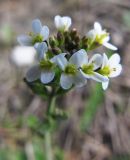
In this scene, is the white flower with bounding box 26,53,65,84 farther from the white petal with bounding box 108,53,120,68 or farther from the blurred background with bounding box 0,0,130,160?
the blurred background with bounding box 0,0,130,160

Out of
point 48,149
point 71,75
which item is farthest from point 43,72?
point 48,149

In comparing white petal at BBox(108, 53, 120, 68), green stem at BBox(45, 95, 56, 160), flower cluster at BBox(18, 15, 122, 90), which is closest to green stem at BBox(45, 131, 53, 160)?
green stem at BBox(45, 95, 56, 160)

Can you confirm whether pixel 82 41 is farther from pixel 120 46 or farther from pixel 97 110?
pixel 120 46

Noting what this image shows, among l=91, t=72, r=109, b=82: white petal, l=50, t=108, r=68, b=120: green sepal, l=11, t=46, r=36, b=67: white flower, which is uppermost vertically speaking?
l=91, t=72, r=109, b=82: white petal

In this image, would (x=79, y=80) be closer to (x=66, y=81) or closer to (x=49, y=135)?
(x=66, y=81)

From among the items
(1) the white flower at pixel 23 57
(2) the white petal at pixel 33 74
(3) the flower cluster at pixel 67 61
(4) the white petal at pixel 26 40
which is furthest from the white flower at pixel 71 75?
(1) the white flower at pixel 23 57

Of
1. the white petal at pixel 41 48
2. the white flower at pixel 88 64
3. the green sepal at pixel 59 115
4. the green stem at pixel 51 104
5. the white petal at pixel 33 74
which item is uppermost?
the white petal at pixel 41 48

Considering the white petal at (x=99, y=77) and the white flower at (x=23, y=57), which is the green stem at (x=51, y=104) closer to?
the white petal at (x=99, y=77)
